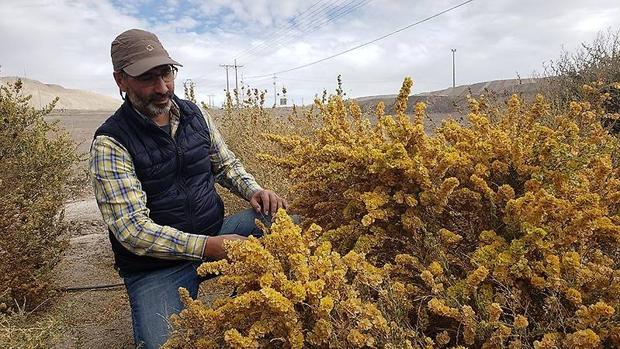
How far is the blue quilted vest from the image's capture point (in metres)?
2.60

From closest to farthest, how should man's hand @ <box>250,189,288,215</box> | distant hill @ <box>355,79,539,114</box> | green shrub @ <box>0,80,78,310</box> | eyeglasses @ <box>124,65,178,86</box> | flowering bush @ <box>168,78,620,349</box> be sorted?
flowering bush @ <box>168,78,620,349</box> < eyeglasses @ <box>124,65,178,86</box> < man's hand @ <box>250,189,288,215</box> < green shrub @ <box>0,80,78,310</box> < distant hill @ <box>355,79,539,114</box>

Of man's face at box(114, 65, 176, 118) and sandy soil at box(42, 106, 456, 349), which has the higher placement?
man's face at box(114, 65, 176, 118)

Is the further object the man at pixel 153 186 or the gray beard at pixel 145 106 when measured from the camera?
the gray beard at pixel 145 106

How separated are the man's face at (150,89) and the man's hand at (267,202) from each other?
72 centimetres

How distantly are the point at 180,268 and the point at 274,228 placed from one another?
106 cm

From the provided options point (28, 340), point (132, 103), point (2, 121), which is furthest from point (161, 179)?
point (2, 121)

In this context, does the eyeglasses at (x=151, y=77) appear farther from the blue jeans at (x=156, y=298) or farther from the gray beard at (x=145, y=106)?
the blue jeans at (x=156, y=298)

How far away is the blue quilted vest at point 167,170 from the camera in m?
2.60

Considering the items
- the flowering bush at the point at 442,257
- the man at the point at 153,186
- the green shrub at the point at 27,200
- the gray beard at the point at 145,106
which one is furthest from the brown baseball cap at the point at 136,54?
the green shrub at the point at 27,200

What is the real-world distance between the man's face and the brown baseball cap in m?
0.05

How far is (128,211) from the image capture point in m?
2.44

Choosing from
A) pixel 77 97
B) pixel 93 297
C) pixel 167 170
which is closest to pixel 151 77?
pixel 167 170

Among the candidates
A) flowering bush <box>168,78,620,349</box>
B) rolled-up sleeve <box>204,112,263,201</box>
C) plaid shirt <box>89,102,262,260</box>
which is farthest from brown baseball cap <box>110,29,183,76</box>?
flowering bush <box>168,78,620,349</box>

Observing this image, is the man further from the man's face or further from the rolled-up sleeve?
the rolled-up sleeve
